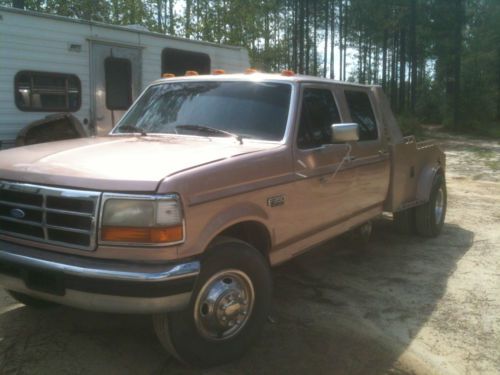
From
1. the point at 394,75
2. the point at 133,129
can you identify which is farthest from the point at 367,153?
the point at 394,75

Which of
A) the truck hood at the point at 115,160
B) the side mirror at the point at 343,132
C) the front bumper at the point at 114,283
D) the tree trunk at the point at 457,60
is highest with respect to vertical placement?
the tree trunk at the point at 457,60

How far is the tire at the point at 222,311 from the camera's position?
10.3 feet

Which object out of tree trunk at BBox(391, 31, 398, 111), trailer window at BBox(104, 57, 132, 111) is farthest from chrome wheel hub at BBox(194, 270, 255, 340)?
tree trunk at BBox(391, 31, 398, 111)

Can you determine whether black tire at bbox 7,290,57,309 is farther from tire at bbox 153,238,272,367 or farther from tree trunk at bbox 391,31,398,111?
tree trunk at bbox 391,31,398,111

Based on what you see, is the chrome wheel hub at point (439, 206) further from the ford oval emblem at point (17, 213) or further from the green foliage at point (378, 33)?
the green foliage at point (378, 33)

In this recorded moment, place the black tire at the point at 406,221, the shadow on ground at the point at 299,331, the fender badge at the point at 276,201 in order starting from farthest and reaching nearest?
the black tire at the point at 406,221, the fender badge at the point at 276,201, the shadow on ground at the point at 299,331

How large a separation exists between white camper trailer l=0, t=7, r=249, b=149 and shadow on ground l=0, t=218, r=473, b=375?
3.78 m

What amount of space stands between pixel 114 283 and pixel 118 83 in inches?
249

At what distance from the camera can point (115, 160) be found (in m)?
3.26

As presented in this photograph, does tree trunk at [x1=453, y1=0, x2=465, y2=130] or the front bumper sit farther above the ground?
tree trunk at [x1=453, y1=0, x2=465, y2=130]

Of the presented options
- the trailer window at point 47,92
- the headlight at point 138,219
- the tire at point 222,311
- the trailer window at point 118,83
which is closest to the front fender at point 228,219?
the tire at point 222,311

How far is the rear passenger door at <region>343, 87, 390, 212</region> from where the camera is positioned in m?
5.00

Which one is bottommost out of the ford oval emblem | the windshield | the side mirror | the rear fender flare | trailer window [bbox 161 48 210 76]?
the rear fender flare

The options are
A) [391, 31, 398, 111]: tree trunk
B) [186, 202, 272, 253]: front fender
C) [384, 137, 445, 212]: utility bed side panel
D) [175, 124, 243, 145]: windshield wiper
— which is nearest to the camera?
[186, 202, 272, 253]: front fender
